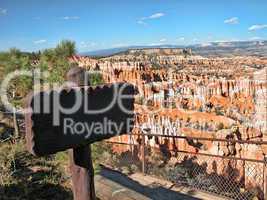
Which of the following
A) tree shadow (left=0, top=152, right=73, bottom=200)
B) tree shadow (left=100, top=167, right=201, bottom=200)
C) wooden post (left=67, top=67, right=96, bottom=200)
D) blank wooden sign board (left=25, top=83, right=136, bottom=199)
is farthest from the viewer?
tree shadow (left=100, top=167, right=201, bottom=200)

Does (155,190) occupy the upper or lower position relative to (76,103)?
lower

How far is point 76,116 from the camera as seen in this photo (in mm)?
1355

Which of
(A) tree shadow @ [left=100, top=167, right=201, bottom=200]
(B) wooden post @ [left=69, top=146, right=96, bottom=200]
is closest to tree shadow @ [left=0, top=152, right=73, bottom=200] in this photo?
(A) tree shadow @ [left=100, top=167, right=201, bottom=200]

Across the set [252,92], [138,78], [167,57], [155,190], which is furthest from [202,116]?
[167,57]

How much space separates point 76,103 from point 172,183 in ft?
14.6

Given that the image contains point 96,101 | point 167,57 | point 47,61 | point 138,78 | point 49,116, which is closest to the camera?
point 49,116

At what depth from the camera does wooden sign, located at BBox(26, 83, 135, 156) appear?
Answer: 1.25 m

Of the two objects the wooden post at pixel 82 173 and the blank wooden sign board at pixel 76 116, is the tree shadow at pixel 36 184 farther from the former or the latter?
the blank wooden sign board at pixel 76 116

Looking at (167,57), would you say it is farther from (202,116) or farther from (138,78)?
(202,116)

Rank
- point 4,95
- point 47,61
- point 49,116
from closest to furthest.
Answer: point 49,116, point 47,61, point 4,95

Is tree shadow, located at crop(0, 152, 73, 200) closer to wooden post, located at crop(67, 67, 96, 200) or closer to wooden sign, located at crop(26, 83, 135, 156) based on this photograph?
wooden post, located at crop(67, 67, 96, 200)

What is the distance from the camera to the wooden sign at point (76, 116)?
1.25 meters

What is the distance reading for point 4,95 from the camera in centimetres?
848

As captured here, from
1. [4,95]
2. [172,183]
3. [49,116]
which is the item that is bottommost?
[172,183]
